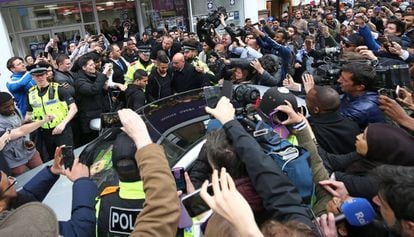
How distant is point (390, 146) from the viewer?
186 cm

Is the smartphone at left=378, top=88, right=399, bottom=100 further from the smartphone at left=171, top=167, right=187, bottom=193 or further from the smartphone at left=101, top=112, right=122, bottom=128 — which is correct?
the smartphone at left=101, top=112, right=122, bottom=128

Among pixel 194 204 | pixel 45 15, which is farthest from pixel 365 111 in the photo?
pixel 45 15

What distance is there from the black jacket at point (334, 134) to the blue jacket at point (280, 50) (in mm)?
2346

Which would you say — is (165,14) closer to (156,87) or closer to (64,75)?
(64,75)

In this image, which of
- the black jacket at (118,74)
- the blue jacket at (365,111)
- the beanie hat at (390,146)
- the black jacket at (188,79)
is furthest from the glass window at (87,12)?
the beanie hat at (390,146)

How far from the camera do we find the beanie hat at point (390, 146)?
185 cm

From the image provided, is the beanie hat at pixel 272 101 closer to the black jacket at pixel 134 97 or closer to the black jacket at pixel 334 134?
the black jacket at pixel 334 134

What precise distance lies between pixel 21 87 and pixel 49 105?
110 centimetres

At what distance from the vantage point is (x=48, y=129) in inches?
175

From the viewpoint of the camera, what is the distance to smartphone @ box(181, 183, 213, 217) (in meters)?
1.45

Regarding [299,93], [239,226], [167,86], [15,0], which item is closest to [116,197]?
[239,226]

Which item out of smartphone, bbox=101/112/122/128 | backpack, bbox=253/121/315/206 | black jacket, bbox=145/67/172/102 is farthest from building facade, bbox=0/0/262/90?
backpack, bbox=253/121/315/206

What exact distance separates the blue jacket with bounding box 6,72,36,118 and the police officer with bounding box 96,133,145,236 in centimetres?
389

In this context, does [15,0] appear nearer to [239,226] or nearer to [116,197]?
[116,197]
